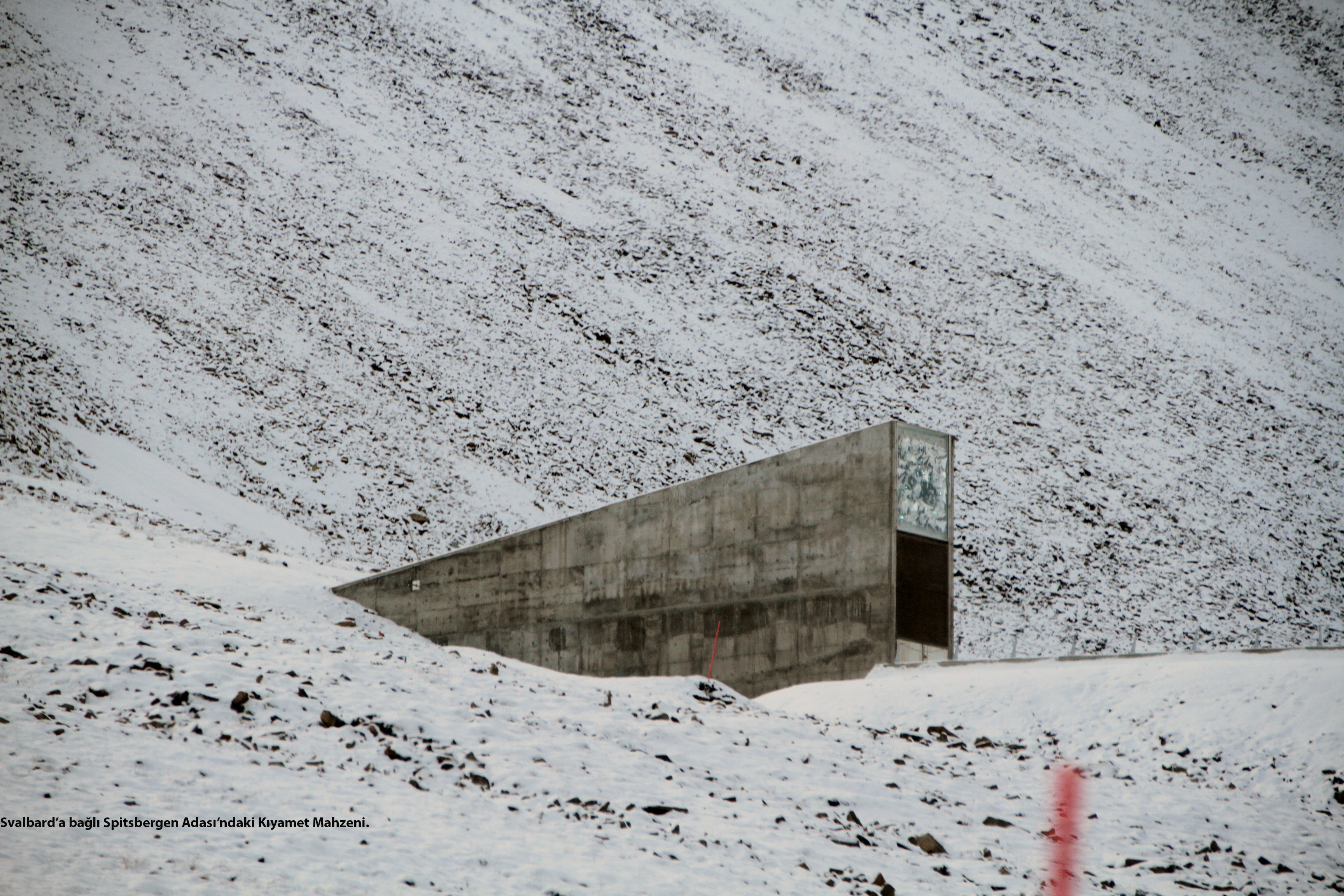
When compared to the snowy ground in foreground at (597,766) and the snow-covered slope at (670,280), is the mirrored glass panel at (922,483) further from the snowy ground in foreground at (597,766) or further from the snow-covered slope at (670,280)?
the snow-covered slope at (670,280)

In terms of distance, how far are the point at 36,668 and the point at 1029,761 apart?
372 inches

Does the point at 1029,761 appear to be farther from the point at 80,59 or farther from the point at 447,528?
the point at 80,59

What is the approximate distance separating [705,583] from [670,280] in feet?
91.7

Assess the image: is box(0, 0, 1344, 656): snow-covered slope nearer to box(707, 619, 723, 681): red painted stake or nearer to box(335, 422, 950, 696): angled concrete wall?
box(335, 422, 950, 696): angled concrete wall

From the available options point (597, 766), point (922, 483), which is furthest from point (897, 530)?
point (597, 766)

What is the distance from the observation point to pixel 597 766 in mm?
9422

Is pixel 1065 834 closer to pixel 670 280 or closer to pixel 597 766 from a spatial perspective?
pixel 597 766

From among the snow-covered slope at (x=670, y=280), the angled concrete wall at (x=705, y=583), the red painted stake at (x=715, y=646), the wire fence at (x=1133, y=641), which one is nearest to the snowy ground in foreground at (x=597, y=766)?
the angled concrete wall at (x=705, y=583)

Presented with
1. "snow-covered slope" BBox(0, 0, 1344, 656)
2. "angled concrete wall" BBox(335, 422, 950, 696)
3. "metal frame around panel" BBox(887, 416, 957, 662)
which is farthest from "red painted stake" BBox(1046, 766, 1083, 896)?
"snow-covered slope" BBox(0, 0, 1344, 656)

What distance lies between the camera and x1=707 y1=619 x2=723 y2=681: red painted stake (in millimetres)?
17656

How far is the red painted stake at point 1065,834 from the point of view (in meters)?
8.06

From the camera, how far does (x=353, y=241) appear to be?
1655 inches

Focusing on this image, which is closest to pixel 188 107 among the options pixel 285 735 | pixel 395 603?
pixel 395 603

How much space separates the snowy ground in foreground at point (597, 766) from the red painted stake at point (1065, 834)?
5.7 inches
